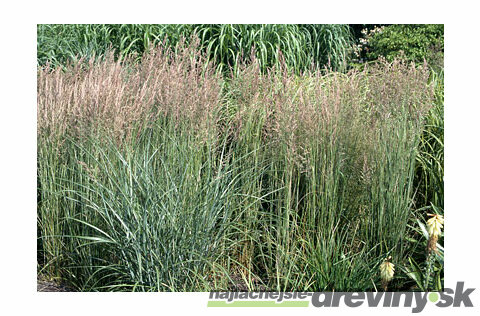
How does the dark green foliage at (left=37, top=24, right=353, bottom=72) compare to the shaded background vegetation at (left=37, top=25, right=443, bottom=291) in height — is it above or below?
above

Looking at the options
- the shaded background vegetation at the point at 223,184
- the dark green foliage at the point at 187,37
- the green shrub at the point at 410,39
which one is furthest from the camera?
the green shrub at the point at 410,39

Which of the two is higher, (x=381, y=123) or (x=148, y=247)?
(x=381, y=123)

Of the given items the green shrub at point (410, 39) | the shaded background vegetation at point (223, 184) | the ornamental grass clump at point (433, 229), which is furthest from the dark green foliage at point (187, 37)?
the ornamental grass clump at point (433, 229)

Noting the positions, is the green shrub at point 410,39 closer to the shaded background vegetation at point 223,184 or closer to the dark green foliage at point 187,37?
the dark green foliage at point 187,37

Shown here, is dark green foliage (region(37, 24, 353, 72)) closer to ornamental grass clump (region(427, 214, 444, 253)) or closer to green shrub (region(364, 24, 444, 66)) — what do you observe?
green shrub (region(364, 24, 444, 66))

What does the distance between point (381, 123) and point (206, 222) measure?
1445 mm

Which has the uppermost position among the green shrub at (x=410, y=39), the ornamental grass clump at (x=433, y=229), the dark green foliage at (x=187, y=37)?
the green shrub at (x=410, y=39)

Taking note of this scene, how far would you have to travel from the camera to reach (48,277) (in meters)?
3.43

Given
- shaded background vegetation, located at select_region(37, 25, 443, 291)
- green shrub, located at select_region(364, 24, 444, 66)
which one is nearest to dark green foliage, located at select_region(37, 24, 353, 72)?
green shrub, located at select_region(364, 24, 444, 66)

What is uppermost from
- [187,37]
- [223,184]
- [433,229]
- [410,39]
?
[410,39]

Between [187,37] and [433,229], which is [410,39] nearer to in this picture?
[187,37]

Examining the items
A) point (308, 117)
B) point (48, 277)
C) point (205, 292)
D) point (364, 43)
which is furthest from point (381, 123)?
point (364, 43)

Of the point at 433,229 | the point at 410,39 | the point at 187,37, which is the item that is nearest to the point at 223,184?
the point at 433,229

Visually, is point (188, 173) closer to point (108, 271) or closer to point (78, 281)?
point (108, 271)
